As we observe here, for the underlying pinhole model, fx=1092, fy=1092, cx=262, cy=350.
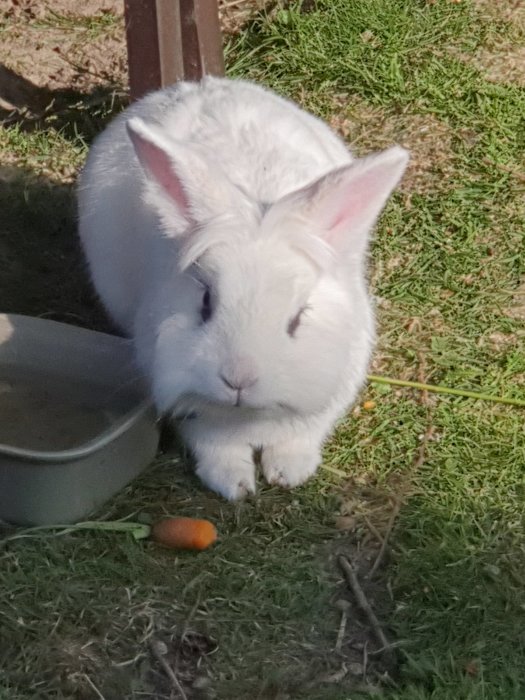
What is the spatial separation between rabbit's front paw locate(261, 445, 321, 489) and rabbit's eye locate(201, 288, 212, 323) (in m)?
0.78

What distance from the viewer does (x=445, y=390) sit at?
398 centimetres

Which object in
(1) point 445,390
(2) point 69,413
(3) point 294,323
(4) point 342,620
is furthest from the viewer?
(1) point 445,390

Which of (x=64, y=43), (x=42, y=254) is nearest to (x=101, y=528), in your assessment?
(x=42, y=254)

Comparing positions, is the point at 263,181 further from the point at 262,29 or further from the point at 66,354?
the point at 262,29

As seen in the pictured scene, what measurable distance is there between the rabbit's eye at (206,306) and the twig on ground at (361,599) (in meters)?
0.94

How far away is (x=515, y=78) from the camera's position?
17.3ft

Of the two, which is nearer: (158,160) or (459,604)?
(158,160)

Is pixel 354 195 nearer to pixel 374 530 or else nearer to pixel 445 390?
pixel 374 530

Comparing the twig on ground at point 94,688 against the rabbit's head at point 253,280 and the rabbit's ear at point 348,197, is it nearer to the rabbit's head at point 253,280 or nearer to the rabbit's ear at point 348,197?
the rabbit's head at point 253,280

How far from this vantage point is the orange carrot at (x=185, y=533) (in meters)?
3.32

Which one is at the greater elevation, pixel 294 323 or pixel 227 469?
pixel 294 323

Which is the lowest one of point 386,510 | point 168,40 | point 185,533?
point 386,510

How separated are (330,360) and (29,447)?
3.53 feet

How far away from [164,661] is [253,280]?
108 cm
